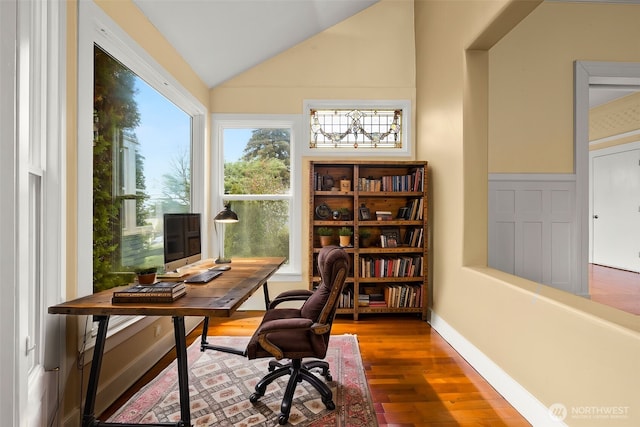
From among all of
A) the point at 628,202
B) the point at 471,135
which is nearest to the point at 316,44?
the point at 471,135

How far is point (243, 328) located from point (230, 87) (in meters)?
2.75

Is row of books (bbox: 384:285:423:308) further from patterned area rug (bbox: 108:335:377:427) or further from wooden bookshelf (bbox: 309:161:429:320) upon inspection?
patterned area rug (bbox: 108:335:377:427)

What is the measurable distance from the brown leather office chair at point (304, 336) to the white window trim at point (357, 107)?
212 centimetres

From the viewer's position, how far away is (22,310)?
3.71 feet

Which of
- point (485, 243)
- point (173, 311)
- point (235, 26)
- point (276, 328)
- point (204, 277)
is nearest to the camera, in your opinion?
point (173, 311)

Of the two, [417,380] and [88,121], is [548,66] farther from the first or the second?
[88,121]

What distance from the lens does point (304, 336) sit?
6.81ft

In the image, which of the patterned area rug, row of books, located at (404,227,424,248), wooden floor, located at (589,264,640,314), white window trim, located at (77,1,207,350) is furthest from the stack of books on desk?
wooden floor, located at (589,264,640,314)

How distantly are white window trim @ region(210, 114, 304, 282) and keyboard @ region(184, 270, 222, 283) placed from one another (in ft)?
5.29

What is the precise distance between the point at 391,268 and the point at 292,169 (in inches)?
64.6

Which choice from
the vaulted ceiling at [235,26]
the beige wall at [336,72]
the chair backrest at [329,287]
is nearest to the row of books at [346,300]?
the beige wall at [336,72]

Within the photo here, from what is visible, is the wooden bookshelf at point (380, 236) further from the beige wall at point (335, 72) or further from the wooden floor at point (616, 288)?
the wooden floor at point (616, 288)

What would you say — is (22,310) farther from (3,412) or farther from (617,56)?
(617,56)

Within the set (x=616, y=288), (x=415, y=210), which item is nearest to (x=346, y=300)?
(x=415, y=210)
